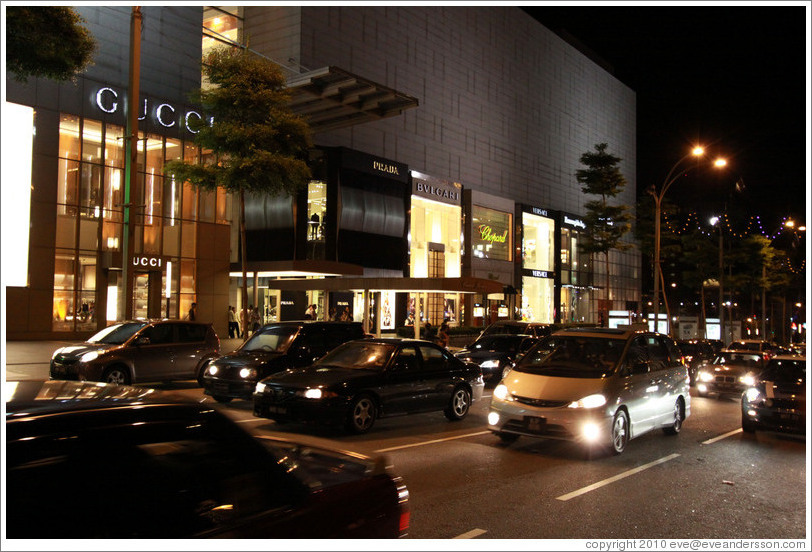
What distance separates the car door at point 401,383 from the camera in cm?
1110

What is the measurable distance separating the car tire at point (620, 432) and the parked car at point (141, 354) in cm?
1016

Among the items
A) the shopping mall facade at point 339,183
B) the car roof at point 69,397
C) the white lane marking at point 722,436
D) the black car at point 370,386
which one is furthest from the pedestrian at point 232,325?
the car roof at point 69,397

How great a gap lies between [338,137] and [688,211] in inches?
1474

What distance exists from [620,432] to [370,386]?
3.92m

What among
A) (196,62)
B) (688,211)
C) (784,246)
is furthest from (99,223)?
(784,246)

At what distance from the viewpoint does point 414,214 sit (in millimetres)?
48031

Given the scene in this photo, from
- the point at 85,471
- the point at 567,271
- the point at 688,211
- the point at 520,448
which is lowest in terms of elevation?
the point at 520,448

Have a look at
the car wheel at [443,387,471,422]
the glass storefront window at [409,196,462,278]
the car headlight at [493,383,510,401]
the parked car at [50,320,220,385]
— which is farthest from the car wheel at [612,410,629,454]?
the glass storefront window at [409,196,462,278]

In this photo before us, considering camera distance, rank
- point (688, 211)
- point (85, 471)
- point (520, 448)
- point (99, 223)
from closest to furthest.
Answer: point (85, 471) → point (520, 448) → point (99, 223) → point (688, 211)

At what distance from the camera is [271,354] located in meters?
13.6

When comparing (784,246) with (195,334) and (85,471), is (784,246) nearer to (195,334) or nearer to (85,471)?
(195,334)

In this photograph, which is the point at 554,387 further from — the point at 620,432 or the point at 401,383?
the point at 401,383

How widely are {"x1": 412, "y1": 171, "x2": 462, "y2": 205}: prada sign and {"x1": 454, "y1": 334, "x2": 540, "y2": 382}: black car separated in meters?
26.2

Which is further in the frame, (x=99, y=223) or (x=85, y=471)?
(x=99, y=223)
